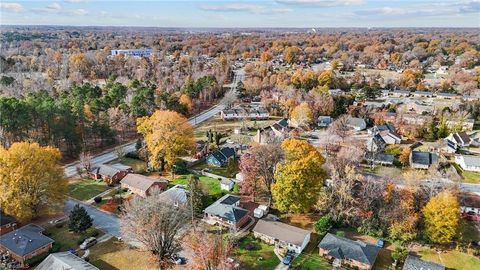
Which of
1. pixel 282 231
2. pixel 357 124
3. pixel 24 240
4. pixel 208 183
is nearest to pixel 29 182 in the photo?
pixel 24 240

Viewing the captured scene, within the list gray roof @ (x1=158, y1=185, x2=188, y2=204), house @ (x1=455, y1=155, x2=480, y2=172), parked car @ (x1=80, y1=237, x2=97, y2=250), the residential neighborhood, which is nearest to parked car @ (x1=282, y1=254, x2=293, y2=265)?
the residential neighborhood

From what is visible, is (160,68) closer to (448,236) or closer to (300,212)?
(300,212)

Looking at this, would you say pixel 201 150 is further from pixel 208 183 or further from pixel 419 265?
pixel 419 265

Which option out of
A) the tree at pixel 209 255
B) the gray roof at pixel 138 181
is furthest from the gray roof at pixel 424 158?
the gray roof at pixel 138 181

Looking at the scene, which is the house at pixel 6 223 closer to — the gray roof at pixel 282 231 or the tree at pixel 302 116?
the gray roof at pixel 282 231

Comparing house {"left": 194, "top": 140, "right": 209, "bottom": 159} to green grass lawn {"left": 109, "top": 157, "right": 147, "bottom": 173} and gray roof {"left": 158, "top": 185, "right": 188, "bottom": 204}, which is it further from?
gray roof {"left": 158, "top": 185, "right": 188, "bottom": 204}

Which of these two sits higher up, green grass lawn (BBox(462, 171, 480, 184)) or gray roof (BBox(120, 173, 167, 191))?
gray roof (BBox(120, 173, 167, 191))
